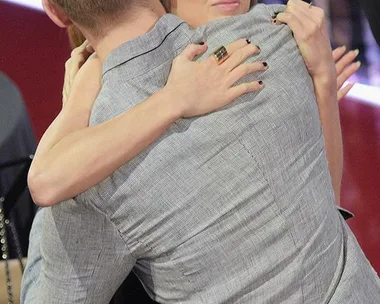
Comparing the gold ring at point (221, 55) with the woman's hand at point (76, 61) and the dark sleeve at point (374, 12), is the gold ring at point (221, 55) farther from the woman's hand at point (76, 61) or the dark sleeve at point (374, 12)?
the dark sleeve at point (374, 12)

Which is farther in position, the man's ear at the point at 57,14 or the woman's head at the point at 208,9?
the woman's head at the point at 208,9

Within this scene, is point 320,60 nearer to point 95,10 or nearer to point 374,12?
point 95,10

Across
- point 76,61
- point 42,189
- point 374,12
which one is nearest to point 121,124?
point 42,189

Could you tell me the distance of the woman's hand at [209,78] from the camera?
1223 millimetres

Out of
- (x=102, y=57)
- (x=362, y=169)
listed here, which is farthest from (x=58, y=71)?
(x=102, y=57)

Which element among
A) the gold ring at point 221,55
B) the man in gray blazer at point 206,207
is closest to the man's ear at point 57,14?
the man in gray blazer at point 206,207

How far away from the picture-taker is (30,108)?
3910mm

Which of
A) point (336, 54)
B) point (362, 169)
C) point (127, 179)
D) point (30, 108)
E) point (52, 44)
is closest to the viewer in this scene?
point (127, 179)

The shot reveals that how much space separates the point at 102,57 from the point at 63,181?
0.21 meters

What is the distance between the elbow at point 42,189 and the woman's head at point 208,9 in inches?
15.5

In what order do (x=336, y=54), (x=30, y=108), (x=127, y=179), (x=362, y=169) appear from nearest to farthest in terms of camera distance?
1. (x=127, y=179)
2. (x=336, y=54)
3. (x=362, y=169)
4. (x=30, y=108)

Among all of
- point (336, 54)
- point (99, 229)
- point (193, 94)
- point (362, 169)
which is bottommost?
point (362, 169)

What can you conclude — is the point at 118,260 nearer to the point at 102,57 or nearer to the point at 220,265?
the point at 220,265

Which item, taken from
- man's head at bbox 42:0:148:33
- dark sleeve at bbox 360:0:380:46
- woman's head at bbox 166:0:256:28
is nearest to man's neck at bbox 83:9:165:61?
man's head at bbox 42:0:148:33
